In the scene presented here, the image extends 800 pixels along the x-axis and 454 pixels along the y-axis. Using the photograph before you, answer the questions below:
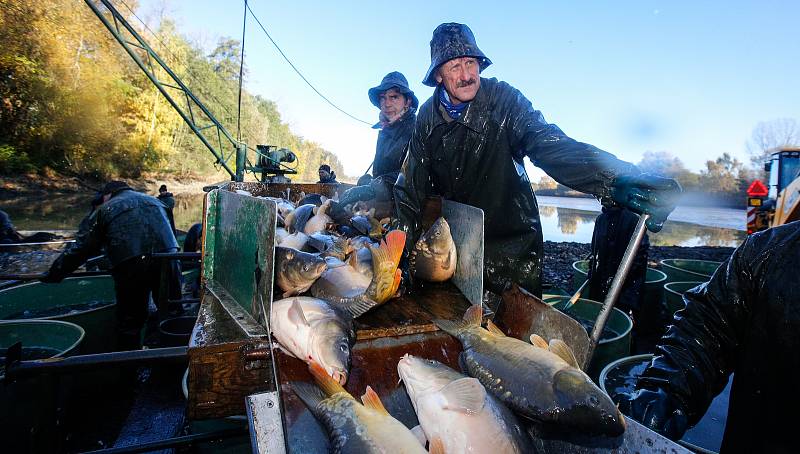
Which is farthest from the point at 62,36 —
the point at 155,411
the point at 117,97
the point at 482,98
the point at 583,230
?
the point at 583,230

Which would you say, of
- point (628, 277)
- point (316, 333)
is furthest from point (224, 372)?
point (628, 277)

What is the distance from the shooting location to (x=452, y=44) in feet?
9.61

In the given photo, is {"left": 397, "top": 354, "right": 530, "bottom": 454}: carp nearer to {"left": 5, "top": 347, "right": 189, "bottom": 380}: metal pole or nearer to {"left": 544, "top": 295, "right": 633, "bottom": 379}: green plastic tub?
{"left": 5, "top": 347, "right": 189, "bottom": 380}: metal pole

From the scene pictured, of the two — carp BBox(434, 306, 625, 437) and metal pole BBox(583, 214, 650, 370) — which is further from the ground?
metal pole BBox(583, 214, 650, 370)

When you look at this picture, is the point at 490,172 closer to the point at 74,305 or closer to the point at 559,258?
the point at 74,305

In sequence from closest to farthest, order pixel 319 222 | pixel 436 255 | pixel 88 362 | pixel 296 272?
pixel 88 362 < pixel 296 272 < pixel 436 255 < pixel 319 222

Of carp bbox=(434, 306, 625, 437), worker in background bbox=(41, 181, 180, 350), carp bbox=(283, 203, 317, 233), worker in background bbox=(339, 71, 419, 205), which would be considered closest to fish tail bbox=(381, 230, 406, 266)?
carp bbox=(434, 306, 625, 437)

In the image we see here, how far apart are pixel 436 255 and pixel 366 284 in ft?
1.83

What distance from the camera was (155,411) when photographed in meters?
4.32

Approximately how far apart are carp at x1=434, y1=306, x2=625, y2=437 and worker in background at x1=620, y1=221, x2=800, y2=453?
41 centimetres

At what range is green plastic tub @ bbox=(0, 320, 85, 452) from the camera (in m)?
2.16

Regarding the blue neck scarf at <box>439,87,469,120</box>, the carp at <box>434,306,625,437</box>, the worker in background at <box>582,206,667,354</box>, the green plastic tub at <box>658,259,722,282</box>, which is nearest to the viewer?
the carp at <box>434,306,625,437</box>

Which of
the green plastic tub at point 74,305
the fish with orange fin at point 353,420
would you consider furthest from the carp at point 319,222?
the green plastic tub at point 74,305

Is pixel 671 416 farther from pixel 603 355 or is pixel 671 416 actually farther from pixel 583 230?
pixel 583 230
